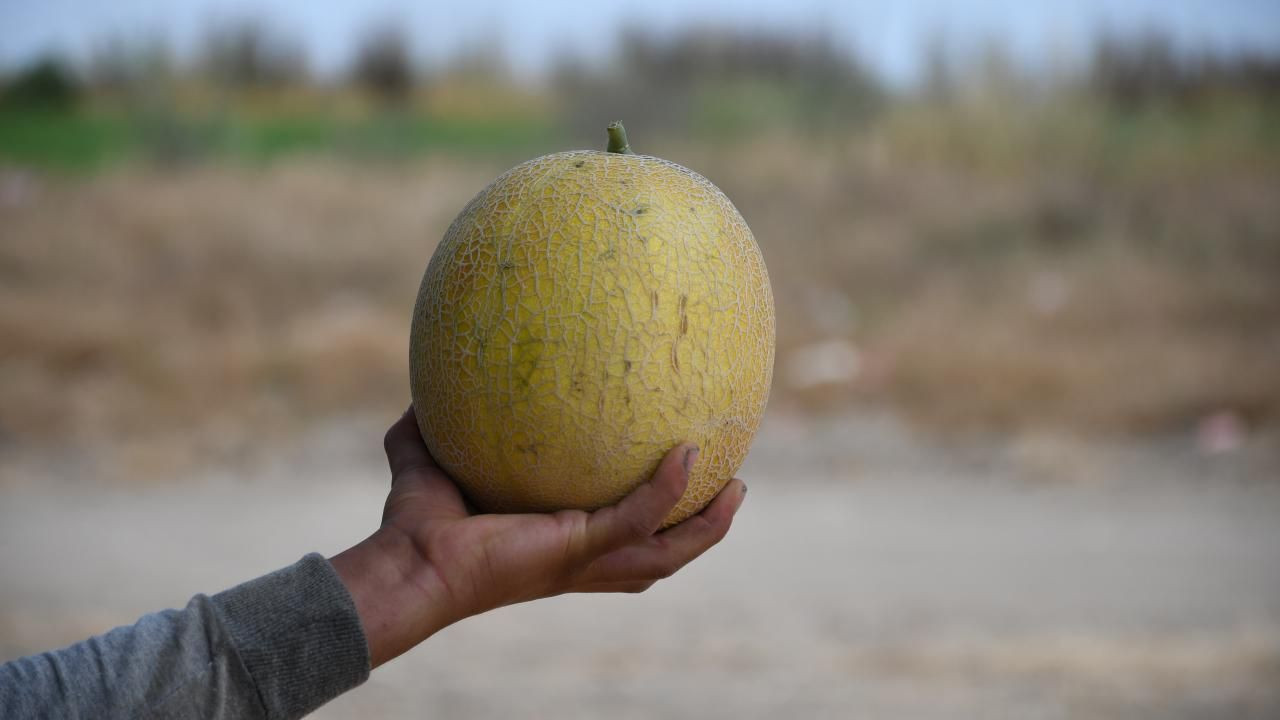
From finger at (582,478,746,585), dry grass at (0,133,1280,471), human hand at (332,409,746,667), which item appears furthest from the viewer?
dry grass at (0,133,1280,471)

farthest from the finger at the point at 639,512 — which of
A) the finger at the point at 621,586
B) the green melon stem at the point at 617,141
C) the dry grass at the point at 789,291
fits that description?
the dry grass at the point at 789,291

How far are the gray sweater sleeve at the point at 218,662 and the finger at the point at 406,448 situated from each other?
0.33 metres

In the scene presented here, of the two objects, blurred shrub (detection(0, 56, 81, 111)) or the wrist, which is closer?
the wrist

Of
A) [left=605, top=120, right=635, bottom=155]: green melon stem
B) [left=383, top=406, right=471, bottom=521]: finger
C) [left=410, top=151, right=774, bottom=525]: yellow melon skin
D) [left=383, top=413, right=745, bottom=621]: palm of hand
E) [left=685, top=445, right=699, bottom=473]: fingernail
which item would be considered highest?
[left=605, top=120, right=635, bottom=155]: green melon stem

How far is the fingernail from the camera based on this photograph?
1.35m

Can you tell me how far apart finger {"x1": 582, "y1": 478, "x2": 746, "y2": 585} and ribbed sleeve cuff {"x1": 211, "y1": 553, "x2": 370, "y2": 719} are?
1.02 feet

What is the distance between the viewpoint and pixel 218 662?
1186 mm

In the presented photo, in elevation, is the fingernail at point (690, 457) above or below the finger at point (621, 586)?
above

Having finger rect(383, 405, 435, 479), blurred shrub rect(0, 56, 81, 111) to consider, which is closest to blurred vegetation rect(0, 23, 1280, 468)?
blurred shrub rect(0, 56, 81, 111)

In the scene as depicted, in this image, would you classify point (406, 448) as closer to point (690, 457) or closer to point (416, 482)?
point (416, 482)

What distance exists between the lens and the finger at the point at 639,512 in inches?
51.8

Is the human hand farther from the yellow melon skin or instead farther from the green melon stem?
the green melon stem

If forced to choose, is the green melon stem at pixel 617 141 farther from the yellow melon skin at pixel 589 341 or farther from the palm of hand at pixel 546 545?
the palm of hand at pixel 546 545

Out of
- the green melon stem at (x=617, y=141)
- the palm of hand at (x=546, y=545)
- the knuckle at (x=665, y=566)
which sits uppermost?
the green melon stem at (x=617, y=141)
